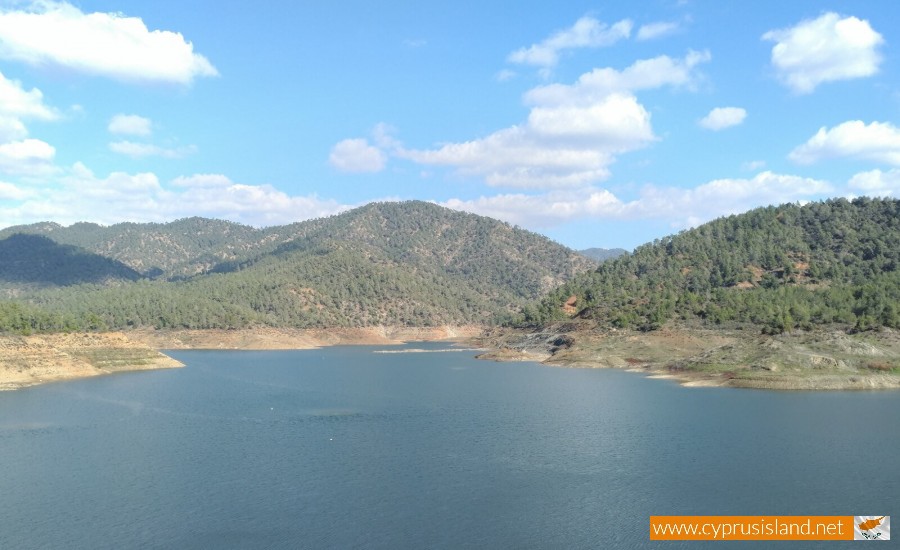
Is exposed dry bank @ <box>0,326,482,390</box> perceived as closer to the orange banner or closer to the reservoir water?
the reservoir water

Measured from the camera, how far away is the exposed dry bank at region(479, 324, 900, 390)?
102625 mm

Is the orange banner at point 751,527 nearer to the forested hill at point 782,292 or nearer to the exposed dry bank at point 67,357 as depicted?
the forested hill at point 782,292

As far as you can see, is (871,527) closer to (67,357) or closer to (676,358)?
(676,358)

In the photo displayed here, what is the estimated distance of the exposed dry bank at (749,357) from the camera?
103 metres

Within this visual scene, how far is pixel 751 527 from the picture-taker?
1609 inches

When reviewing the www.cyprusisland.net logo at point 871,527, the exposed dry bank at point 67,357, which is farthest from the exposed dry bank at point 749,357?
the exposed dry bank at point 67,357

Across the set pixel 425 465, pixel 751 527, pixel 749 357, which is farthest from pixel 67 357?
pixel 749 357

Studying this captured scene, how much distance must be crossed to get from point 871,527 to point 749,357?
78143 millimetres

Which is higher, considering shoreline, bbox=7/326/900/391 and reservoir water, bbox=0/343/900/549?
shoreline, bbox=7/326/900/391

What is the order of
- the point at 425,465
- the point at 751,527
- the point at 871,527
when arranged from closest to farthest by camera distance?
the point at 871,527 → the point at 751,527 → the point at 425,465

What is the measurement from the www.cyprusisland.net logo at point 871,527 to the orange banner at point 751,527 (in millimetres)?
330

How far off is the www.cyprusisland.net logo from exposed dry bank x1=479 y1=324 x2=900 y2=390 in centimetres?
6467

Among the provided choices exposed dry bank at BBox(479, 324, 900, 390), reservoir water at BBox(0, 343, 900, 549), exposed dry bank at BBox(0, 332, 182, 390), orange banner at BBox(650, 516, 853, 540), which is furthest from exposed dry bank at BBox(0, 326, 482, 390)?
orange banner at BBox(650, 516, 853, 540)

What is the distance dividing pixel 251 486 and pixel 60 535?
42.6 ft
